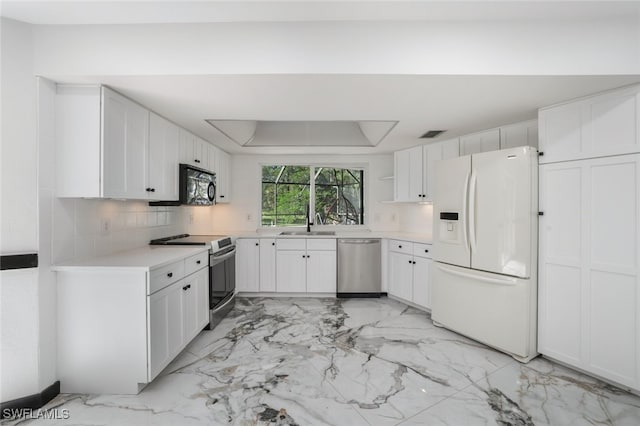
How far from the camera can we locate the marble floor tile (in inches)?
65.7

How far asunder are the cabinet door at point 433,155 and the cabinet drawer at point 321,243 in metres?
1.39

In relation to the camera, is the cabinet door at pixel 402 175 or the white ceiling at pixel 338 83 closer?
the white ceiling at pixel 338 83

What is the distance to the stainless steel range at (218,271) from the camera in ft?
9.33

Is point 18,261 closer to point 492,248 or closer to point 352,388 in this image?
point 352,388

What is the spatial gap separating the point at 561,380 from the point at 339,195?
3.30 m

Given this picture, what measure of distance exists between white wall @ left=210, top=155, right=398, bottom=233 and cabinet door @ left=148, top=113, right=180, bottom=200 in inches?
65.0

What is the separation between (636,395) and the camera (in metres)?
1.90

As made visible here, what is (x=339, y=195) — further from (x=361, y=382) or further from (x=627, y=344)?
(x=627, y=344)

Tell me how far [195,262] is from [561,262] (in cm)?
308

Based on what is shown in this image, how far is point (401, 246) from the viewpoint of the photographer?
361 centimetres

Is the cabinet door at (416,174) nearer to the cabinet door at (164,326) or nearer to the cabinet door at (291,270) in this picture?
the cabinet door at (291,270)

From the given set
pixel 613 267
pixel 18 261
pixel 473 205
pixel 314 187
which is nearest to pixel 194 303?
pixel 18 261

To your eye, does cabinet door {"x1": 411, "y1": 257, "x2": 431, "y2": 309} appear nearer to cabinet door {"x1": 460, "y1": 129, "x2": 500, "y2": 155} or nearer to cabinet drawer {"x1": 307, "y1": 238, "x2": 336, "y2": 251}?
cabinet drawer {"x1": 307, "y1": 238, "x2": 336, "y2": 251}

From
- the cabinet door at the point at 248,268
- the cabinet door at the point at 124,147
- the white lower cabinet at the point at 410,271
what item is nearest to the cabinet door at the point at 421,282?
the white lower cabinet at the point at 410,271
